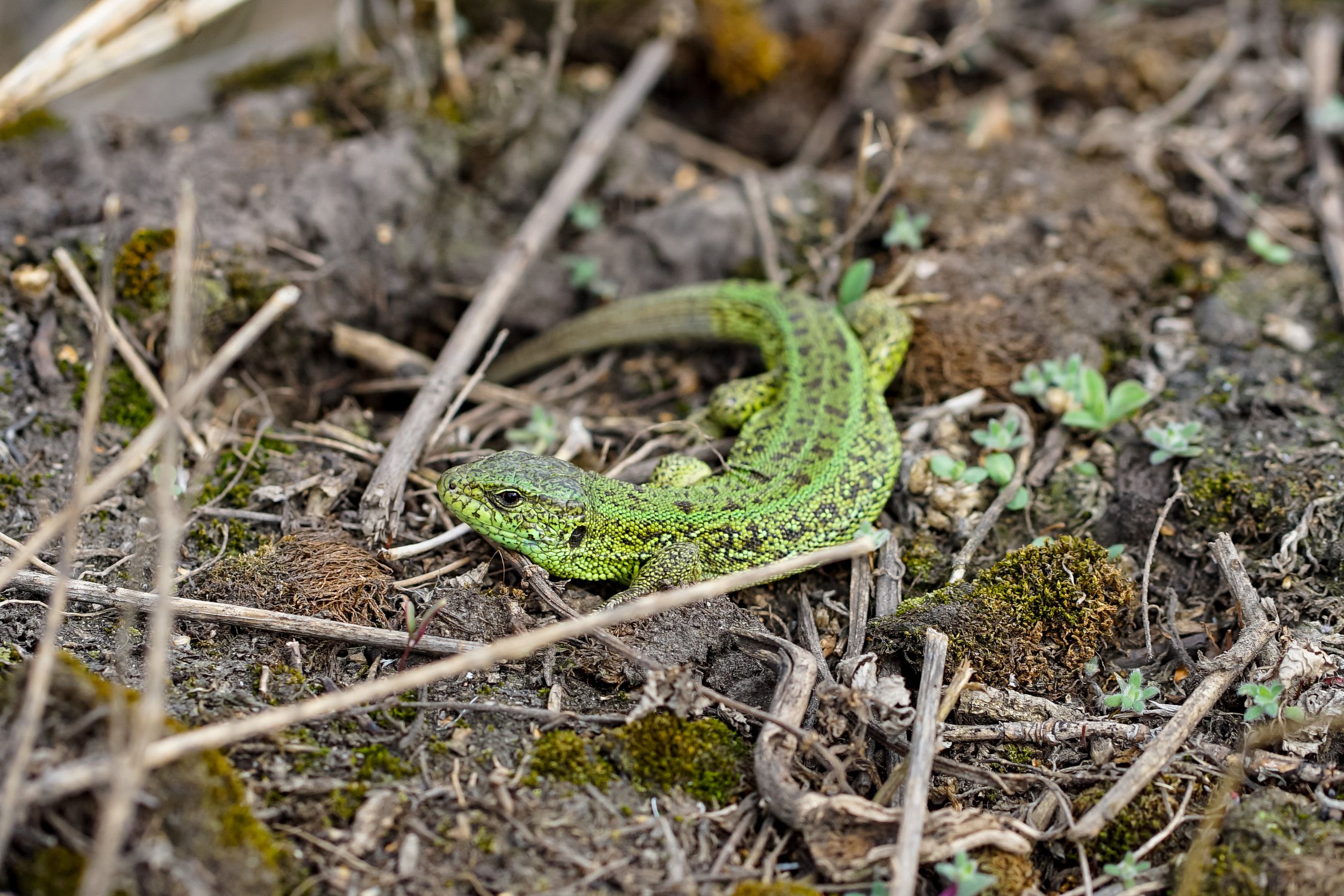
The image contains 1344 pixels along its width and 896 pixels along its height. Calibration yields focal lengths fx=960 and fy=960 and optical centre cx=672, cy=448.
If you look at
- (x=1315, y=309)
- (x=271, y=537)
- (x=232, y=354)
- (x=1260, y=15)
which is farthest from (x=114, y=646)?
(x=1260, y=15)

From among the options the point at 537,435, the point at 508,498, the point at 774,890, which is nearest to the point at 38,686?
the point at 508,498

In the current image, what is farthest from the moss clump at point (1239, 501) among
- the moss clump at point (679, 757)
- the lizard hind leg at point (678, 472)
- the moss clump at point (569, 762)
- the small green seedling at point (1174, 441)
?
the moss clump at point (569, 762)

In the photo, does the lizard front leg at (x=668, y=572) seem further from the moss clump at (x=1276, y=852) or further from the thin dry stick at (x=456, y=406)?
the moss clump at (x=1276, y=852)

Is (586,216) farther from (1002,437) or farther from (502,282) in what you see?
(1002,437)

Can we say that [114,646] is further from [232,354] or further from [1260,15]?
[1260,15]

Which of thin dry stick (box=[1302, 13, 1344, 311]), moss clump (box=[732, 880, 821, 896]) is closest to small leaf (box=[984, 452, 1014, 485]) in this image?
moss clump (box=[732, 880, 821, 896])

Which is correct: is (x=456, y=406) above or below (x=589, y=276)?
below
